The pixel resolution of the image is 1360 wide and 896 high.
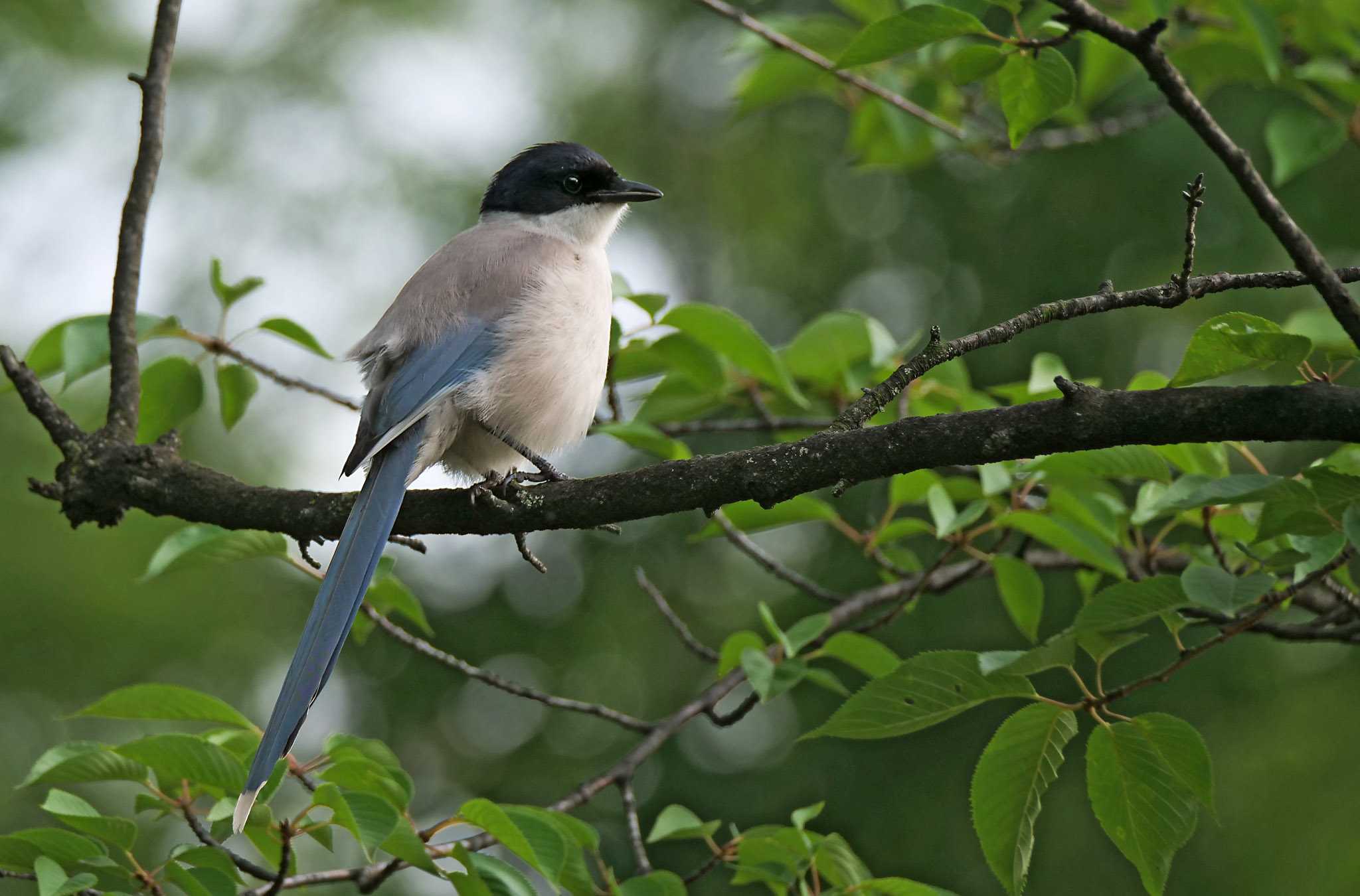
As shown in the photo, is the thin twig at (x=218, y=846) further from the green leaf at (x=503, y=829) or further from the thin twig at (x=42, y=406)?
the thin twig at (x=42, y=406)

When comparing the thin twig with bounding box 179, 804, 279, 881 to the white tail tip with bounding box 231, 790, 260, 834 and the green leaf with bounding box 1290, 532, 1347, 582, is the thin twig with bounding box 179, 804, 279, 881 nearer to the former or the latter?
the white tail tip with bounding box 231, 790, 260, 834

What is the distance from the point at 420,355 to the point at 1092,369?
220 inches

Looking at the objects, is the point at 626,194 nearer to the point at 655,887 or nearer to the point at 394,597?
the point at 394,597

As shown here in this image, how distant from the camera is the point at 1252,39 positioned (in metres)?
4.03

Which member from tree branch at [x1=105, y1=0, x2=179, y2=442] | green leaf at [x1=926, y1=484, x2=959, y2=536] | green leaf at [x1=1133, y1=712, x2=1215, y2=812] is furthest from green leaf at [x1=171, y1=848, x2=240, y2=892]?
green leaf at [x1=926, y1=484, x2=959, y2=536]

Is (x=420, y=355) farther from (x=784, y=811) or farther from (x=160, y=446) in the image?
(x=784, y=811)

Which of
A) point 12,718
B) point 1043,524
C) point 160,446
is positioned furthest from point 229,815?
point 12,718

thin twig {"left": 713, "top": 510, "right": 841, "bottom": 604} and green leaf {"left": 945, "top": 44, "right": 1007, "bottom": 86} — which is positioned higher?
green leaf {"left": 945, "top": 44, "right": 1007, "bottom": 86}

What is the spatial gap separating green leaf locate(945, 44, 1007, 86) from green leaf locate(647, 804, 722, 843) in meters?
1.90

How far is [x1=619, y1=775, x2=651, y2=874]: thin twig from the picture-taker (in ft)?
11.4

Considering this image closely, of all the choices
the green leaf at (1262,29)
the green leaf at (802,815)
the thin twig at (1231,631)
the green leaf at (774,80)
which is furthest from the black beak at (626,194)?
the thin twig at (1231,631)

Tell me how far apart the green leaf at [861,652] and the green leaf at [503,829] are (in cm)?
120

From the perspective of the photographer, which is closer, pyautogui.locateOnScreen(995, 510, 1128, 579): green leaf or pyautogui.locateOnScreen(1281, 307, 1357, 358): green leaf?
pyautogui.locateOnScreen(995, 510, 1128, 579): green leaf

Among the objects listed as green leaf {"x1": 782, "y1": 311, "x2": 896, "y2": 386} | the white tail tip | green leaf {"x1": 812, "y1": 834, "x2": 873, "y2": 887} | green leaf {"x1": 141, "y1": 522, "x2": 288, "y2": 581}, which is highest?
green leaf {"x1": 141, "y1": 522, "x2": 288, "y2": 581}
